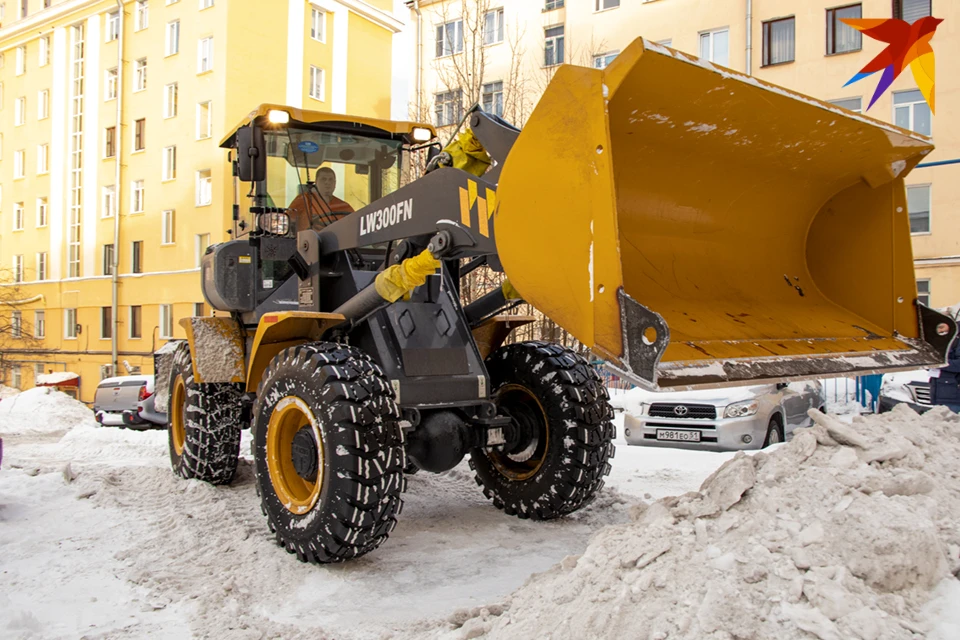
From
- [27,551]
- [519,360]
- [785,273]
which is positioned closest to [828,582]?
[785,273]

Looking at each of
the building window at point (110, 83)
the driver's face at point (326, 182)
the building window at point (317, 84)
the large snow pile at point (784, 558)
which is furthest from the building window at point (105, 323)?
the large snow pile at point (784, 558)

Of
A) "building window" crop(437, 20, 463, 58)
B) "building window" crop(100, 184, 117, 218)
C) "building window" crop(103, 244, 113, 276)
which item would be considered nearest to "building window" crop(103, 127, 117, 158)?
"building window" crop(100, 184, 117, 218)

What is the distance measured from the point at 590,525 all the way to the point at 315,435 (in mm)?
1963

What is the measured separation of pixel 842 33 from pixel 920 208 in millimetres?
4483

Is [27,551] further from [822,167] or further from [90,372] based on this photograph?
[90,372]

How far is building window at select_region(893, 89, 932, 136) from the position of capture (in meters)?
17.2

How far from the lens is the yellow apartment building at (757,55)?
16703 millimetres

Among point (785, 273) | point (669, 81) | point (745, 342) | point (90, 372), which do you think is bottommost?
point (90, 372)

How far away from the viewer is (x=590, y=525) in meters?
5.05

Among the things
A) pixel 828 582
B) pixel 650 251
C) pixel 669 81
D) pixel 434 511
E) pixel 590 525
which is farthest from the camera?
pixel 434 511

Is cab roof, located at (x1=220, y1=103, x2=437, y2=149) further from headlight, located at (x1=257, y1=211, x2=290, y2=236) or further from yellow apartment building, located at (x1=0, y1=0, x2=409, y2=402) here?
yellow apartment building, located at (x1=0, y1=0, x2=409, y2=402)

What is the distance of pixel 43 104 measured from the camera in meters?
29.5

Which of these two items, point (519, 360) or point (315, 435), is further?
point (519, 360)

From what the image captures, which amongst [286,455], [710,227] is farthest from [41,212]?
[710,227]
